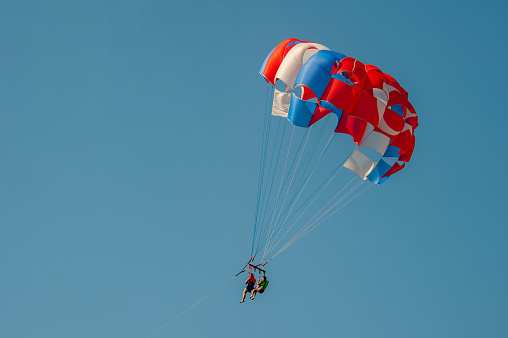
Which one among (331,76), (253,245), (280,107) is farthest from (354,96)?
(253,245)

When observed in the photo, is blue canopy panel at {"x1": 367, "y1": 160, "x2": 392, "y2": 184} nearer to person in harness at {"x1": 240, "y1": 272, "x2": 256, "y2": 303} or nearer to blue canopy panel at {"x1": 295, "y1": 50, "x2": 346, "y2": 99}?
blue canopy panel at {"x1": 295, "y1": 50, "x2": 346, "y2": 99}

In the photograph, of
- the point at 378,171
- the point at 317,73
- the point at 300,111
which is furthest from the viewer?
the point at 378,171

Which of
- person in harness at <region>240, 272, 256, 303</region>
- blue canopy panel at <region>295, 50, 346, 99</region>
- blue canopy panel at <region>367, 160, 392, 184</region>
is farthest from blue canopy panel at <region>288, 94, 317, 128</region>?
person in harness at <region>240, 272, 256, 303</region>

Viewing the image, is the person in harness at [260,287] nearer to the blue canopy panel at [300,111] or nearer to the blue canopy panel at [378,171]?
the blue canopy panel at [378,171]

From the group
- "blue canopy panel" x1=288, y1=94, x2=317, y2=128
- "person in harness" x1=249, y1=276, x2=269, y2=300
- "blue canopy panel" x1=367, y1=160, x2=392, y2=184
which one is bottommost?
"person in harness" x1=249, y1=276, x2=269, y2=300

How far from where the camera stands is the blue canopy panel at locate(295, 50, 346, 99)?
63.9ft

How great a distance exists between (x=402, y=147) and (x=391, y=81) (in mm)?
1770

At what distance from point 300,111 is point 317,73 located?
116cm

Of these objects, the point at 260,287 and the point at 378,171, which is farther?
the point at 378,171

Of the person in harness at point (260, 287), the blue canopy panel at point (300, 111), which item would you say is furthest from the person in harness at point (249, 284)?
the blue canopy panel at point (300, 111)

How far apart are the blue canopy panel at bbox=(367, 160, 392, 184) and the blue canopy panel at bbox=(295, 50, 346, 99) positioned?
291 cm

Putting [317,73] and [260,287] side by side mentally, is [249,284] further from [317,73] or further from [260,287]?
[317,73]

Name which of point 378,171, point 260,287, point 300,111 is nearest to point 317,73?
point 300,111

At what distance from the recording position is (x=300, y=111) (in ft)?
66.0
